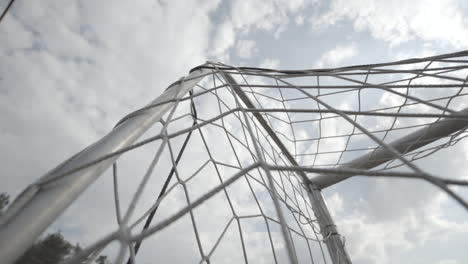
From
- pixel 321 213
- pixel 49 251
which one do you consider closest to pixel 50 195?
pixel 321 213

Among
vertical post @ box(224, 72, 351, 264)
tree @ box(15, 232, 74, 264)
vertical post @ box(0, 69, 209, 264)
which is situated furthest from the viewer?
tree @ box(15, 232, 74, 264)

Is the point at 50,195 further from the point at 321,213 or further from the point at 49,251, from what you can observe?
the point at 49,251

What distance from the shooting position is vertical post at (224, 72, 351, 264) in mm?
1686

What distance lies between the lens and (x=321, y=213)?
6.33 feet

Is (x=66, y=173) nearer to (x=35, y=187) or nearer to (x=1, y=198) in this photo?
(x=35, y=187)

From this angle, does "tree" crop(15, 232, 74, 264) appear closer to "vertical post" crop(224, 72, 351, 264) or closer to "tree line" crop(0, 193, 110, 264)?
"tree line" crop(0, 193, 110, 264)

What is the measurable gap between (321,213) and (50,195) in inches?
75.8

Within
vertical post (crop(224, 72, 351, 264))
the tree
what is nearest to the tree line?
the tree

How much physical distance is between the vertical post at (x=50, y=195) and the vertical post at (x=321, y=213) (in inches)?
37.9

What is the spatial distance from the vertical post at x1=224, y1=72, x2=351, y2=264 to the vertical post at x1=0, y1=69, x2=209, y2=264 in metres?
0.96

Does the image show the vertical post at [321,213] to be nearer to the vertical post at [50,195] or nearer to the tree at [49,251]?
the vertical post at [50,195]

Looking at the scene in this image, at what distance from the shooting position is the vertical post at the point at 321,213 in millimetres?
1686

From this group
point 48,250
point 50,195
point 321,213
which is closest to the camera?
point 50,195

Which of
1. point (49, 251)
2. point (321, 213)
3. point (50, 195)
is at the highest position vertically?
point (49, 251)
